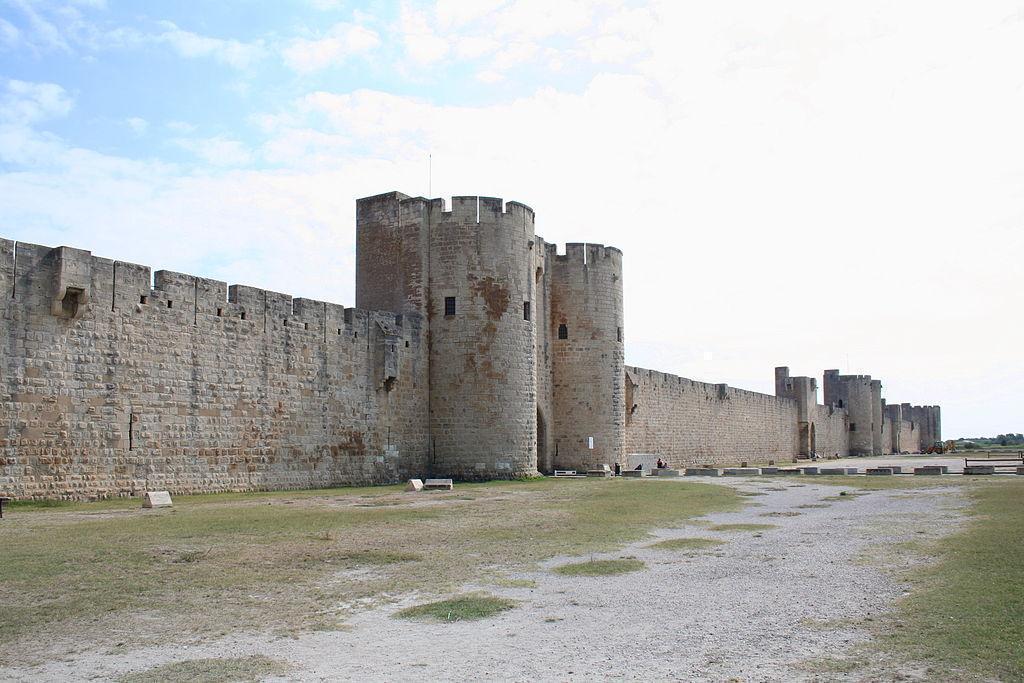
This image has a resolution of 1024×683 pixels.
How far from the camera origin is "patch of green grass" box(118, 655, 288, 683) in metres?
4.89

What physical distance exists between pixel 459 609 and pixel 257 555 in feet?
10.8

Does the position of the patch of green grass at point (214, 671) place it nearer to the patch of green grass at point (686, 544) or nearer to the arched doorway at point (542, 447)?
the patch of green grass at point (686, 544)

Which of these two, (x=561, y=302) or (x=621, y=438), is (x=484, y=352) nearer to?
(x=561, y=302)

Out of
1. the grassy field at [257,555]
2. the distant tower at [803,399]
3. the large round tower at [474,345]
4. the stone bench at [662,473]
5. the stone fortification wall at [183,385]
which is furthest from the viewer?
the distant tower at [803,399]

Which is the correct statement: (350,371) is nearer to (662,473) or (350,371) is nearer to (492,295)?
(492,295)

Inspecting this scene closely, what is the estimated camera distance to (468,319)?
942 inches

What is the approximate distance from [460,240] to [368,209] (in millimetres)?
3051

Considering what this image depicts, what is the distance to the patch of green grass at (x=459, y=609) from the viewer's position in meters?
6.41

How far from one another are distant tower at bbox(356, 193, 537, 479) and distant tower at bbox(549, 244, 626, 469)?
13.2 feet

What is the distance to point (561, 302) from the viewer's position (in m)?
28.7

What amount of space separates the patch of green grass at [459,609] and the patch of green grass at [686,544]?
3603 millimetres

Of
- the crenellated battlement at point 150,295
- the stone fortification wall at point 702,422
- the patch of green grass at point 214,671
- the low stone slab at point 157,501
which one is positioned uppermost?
the crenellated battlement at point 150,295

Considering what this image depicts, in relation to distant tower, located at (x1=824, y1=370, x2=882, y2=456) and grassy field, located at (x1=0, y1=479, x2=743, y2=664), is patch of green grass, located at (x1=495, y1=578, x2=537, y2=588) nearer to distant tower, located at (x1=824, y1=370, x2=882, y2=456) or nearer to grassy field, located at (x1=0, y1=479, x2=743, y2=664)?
grassy field, located at (x1=0, y1=479, x2=743, y2=664)

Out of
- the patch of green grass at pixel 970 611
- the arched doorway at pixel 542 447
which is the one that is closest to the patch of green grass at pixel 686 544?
the patch of green grass at pixel 970 611
